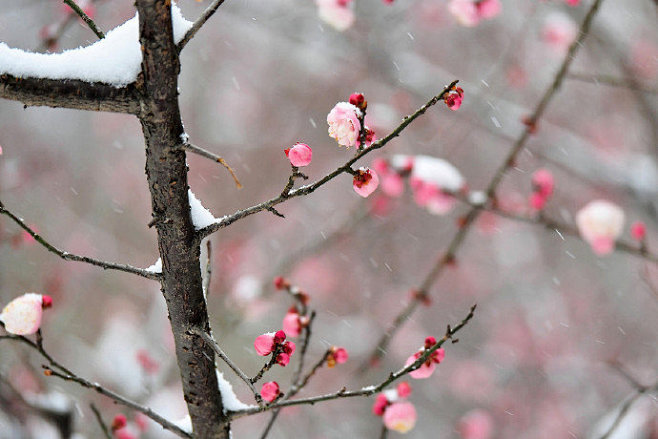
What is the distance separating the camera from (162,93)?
0.94 m

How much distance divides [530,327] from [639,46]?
12.7ft

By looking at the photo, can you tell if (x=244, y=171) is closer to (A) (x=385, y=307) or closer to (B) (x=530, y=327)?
(A) (x=385, y=307)

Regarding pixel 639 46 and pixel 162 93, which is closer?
pixel 162 93

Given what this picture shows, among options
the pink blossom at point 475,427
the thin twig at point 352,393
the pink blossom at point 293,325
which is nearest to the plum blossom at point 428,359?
the thin twig at point 352,393

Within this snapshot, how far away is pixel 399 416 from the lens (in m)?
1.52

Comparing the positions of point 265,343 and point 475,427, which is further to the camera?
point 475,427

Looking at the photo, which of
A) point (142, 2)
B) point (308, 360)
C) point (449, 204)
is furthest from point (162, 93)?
point (308, 360)

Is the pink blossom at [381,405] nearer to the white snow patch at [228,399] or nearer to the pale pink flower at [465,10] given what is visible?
the white snow patch at [228,399]

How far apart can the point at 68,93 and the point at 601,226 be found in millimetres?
2544

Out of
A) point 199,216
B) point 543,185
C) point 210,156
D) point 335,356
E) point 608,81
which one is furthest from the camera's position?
point 543,185

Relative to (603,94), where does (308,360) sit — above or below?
below

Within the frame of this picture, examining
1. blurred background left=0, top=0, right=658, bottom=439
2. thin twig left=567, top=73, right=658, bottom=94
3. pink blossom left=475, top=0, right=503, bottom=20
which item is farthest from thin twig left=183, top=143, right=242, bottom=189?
blurred background left=0, top=0, right=658, bottom=439

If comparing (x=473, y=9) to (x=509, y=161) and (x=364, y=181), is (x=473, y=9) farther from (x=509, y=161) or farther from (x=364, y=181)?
(x=364, y=181)

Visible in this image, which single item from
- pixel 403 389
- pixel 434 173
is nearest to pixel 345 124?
pixel 403 389
